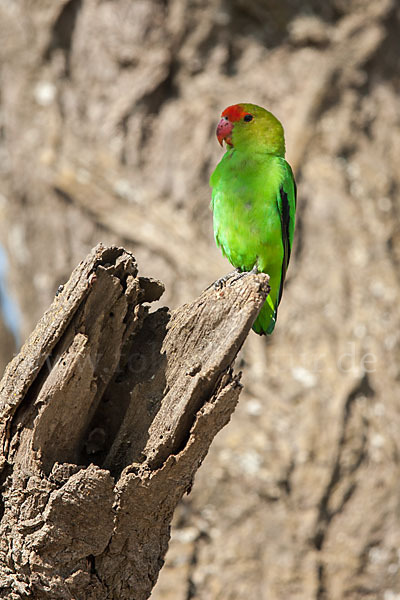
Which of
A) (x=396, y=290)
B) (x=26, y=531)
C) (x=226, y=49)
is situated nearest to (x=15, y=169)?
(x=226, y=49)

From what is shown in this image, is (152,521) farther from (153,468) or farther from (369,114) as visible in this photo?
(369,114)

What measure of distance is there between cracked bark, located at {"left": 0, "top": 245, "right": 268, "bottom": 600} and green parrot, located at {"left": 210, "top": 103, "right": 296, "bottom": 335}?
4.20 ft

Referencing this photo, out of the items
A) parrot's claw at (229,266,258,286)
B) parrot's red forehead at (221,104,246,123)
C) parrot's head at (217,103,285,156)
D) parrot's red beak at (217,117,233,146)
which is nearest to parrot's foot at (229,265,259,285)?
parrot's claw at (229,266,258,286)

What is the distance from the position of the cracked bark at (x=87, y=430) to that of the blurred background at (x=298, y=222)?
94.3 inches

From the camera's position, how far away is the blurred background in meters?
4.85

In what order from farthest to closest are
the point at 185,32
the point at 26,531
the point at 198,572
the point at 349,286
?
the point at 185,32 < the point at 349,286 < the point at 198,572 < the point at 26,531

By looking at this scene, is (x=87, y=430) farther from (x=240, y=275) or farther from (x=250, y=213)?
(x=250, y=213)

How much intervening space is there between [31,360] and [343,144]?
395 cm

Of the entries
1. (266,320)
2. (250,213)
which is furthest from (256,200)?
(266,320)

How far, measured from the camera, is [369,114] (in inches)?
230

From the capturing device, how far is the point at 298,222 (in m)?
5.50

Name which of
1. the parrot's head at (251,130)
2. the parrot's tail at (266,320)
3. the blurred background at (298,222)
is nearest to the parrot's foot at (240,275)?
the parrot's tail at (266,320)

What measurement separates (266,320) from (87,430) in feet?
5.40

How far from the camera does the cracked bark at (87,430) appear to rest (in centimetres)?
246
